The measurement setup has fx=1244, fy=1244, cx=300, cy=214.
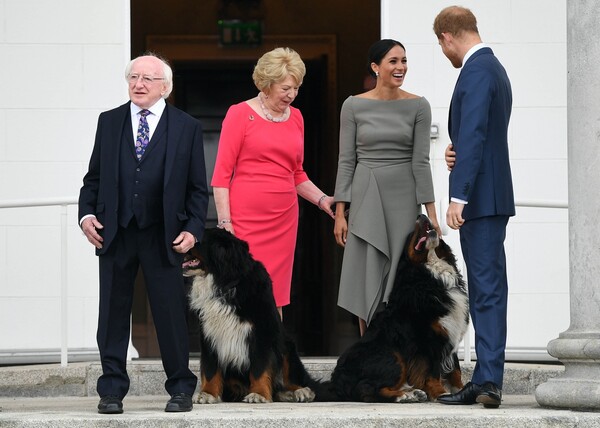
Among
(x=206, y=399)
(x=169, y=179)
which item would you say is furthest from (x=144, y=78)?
(x=206, y=399)

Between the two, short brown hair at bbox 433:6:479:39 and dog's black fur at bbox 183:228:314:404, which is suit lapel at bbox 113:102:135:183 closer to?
dog's black fur at bbox 183:228:314:404

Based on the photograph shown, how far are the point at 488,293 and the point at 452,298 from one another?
50 centimetres

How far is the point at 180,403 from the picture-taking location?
531 centimetres

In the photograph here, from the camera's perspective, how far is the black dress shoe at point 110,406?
5.20m

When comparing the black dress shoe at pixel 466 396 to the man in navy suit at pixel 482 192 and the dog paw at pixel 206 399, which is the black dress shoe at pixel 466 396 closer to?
the man in navy suit at pixel 482 192

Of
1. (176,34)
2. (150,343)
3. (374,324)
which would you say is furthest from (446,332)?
(176,34)

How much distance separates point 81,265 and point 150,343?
8.81 ft

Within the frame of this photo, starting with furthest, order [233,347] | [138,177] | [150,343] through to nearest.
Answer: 1. [150,343]
2. [233,347]
3. [138,177]

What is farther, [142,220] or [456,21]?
[456,21]

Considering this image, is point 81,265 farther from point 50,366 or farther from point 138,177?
point 138,177

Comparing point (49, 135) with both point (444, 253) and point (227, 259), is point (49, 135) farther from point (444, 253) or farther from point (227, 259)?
point (444, 253)

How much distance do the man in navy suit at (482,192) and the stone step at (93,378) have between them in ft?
4.28

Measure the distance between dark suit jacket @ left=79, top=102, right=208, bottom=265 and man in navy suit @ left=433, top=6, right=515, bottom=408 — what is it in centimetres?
113

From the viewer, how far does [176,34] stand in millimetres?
10516
